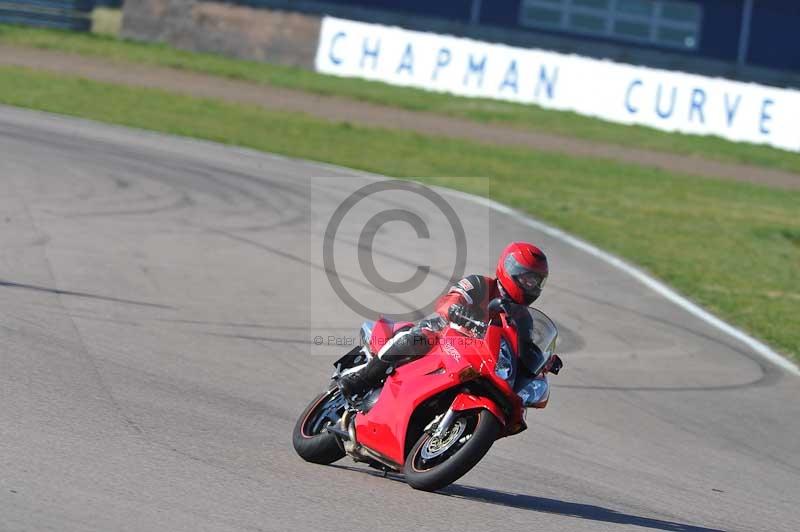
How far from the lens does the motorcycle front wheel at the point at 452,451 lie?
6.19m

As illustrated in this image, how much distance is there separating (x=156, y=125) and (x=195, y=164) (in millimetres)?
4699

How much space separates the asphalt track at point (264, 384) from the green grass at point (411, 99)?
12.1 m

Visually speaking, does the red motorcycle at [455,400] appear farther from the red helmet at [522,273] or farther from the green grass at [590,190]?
the green grass at [590,190]

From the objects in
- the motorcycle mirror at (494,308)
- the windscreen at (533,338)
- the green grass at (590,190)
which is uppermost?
the motorcycle mirror at (494,308)

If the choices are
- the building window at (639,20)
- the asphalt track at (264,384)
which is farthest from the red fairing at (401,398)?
the building window at (639,20)

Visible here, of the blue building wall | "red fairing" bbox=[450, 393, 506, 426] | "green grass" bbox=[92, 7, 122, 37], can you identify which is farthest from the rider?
the blue building wall

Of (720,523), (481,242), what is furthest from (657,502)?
(481,242)

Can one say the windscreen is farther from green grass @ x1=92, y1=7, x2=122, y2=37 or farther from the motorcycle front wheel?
green grass @ x1=92, y1=7, x2=122, y2=37

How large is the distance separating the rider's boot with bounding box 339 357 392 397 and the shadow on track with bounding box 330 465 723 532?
73cm

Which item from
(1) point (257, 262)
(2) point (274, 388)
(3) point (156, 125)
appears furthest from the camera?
(3) point (156, 125)

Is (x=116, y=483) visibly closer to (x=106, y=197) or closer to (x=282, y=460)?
(x=282, y=460)

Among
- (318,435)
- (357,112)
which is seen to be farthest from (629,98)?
(318,435)

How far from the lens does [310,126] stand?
26125 millimetres

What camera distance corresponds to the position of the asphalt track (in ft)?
19.9
